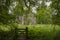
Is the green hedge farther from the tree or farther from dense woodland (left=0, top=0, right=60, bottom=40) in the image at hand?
the tree

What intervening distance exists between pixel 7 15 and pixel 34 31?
7.26m

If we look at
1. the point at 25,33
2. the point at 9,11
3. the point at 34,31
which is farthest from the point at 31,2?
the point at 34,31

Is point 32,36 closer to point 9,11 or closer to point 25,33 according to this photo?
point 25,33

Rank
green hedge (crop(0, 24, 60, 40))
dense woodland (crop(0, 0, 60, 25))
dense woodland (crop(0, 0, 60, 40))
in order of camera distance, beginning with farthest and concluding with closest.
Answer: dense woodland (crop(0, 0, 60, 25)) < green hedge (crop(0, 24, 60, 40)) < dense woodland (crop(0, 0, 60, 40))

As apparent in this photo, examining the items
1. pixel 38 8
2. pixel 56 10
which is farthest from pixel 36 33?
pixel 56 10

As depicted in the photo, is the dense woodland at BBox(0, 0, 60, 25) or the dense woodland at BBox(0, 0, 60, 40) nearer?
the dense woodland at BBox(0, 0, 60, 40)

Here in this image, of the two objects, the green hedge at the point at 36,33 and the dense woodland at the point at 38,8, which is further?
the dense woodland at the point at 38,8

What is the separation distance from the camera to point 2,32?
9203 millimetres

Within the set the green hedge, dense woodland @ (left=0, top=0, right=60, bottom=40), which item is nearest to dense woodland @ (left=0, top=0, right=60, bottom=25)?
dense woodland @ (left=0, top=0, right=60, bottom=40)

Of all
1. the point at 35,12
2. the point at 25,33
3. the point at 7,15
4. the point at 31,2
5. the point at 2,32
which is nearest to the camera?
the point at 7,15

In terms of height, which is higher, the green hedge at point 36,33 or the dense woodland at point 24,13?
the dense woodland at point 24,13

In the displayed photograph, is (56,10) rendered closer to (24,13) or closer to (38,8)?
(38,8)

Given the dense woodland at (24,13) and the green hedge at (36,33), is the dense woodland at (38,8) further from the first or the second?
the green hedge at (36,33)

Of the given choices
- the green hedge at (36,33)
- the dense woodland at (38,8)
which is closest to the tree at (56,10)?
the dense woodland at (38,8)
